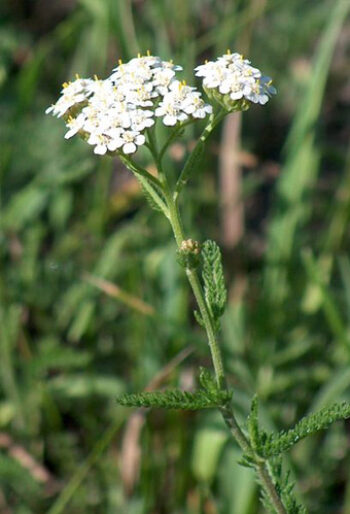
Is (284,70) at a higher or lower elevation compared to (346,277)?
higher

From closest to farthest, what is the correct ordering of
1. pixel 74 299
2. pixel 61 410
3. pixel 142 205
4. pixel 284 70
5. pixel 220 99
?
pixel 220 99
pixel 74 299
pixel 61 410
pixel 142 205
pixel 284 70

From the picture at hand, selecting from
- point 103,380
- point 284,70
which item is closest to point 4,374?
point 103,380

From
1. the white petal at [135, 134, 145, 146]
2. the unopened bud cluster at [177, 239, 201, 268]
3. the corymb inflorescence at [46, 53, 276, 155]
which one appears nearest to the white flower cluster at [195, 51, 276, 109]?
the corymb inflorescence at [46, 53, 276, 155]

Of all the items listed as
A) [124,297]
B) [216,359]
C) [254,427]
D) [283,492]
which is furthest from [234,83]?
[124,297]

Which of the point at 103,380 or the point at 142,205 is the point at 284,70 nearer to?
the point at 142,205

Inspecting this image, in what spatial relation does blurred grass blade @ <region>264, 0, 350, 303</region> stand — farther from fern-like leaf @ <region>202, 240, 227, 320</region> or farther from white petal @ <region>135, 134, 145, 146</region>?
white petal @ <region>135, 134, 145, 146</region>

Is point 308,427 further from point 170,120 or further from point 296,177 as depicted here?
point 296,177

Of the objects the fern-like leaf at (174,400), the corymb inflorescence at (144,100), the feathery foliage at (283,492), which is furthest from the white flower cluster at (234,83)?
the feathery foliage at (283,492)

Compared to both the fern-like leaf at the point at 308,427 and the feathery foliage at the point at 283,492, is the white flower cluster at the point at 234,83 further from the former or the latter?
the feathery foliage at the point at 283,492
